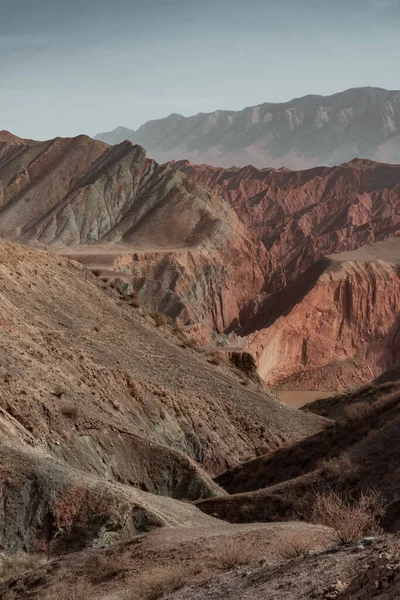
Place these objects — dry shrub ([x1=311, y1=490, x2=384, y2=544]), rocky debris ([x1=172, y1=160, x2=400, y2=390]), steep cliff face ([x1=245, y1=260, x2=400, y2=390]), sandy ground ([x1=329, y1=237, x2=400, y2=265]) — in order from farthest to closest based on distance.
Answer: sandy ground ([x1=329, y1=237, x2=400, y2=265]), rocky debris ([x1=172, y1=160, x2=400, y2=390]), steep cliff face ([x1=245, y1=260, x2=400, y2=390]), dry shrub ([x1=311, y1=490, x2=384, y2=544])

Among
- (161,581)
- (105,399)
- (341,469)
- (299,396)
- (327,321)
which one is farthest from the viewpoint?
(327,321)

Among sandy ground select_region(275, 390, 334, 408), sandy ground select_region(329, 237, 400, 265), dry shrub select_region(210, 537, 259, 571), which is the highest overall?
sandy ground select_region(329, 237, 400, 265)

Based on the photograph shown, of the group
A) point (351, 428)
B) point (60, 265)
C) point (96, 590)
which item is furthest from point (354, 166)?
point (96, 590)

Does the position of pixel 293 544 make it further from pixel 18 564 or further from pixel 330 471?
pixel 330 471

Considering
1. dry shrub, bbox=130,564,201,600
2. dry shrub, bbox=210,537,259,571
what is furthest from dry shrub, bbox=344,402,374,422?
dry shrub, bbox=130,564,201,600

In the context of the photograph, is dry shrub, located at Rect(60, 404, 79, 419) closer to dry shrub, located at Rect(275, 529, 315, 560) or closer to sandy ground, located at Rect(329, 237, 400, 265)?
dry shrub, located at Rect(275, 529, 315, 560)

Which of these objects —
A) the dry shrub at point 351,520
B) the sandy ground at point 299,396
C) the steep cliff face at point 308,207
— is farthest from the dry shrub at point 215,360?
the steep cliff face at point 308,207

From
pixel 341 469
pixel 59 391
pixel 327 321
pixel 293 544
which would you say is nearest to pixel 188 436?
pixel 59 391
